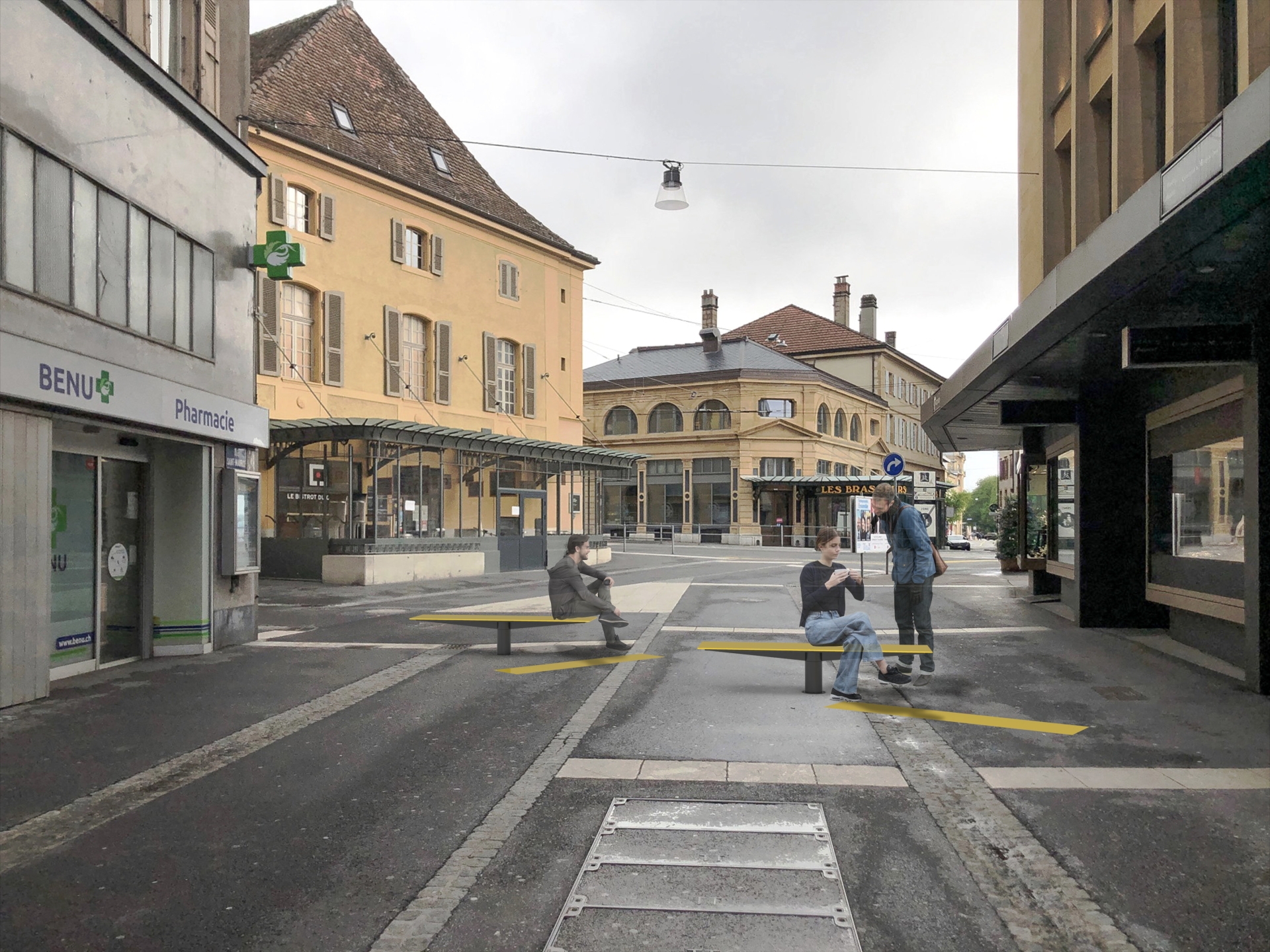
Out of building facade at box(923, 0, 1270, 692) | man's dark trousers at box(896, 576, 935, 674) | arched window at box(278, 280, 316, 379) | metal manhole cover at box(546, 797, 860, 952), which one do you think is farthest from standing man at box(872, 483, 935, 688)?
arched window at box(278, 280, 316, 379)

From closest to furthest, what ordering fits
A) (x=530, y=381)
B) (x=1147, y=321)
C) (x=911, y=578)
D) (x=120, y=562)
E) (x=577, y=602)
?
(x=911, y=578), (x=1147, y=321), (x=120, y=562), (x=577, y=602), (x=530, y=381)

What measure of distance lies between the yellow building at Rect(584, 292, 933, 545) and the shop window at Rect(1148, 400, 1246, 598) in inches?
1503

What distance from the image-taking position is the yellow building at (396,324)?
23.0m

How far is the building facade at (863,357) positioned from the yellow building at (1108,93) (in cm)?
4204

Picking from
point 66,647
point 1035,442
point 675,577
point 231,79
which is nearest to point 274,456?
point 675,577

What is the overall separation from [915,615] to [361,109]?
2513 centimetres

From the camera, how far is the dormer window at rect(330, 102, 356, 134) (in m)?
27.2

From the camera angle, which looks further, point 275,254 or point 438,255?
point 438,255

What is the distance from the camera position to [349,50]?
30.5m

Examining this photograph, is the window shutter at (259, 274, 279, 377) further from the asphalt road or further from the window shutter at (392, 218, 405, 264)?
the asphalt road

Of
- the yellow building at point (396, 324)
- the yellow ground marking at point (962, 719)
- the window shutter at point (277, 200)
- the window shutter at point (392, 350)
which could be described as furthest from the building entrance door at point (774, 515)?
the yellow ground marking at point (962, 719)

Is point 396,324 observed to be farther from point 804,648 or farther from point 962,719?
point 962,719

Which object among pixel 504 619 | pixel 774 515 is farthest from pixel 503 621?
pixel 774 515

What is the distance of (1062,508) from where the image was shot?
15.4 metres
